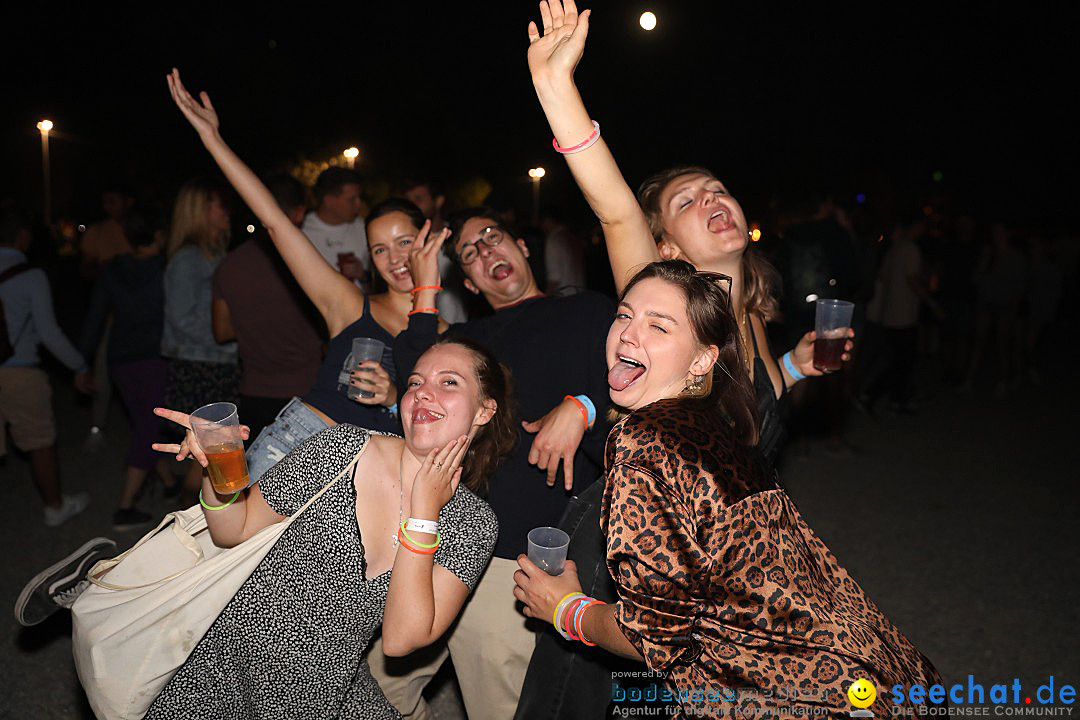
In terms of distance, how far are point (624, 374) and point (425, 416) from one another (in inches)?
30.0

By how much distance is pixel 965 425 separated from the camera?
898cm

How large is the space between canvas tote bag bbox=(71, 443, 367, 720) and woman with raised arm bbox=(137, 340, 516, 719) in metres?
0.11

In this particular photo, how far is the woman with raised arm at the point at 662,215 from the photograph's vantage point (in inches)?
87.6

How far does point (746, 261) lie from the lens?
2955 millimetres

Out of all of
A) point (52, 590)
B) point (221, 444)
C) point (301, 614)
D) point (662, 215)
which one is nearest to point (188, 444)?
point (221, 444)

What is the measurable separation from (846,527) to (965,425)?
424 cm

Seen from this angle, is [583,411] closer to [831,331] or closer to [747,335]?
[747,335]

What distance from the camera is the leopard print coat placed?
1639mm

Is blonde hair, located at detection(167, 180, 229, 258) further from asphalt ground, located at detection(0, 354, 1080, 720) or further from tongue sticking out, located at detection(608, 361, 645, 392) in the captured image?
tongue sticking out, located at detection(608, 361, 645, 392)

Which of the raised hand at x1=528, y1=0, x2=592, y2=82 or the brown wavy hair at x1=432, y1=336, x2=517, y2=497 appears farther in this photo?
the brown wavy hair at x1=432, y1=336, x2=517, y2=497

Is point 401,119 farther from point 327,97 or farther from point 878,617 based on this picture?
point 878,617

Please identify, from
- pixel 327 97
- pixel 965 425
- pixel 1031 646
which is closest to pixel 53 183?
pixel 327 97

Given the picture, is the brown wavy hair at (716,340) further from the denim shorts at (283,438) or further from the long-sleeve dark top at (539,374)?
the denim shorts at (283,438)

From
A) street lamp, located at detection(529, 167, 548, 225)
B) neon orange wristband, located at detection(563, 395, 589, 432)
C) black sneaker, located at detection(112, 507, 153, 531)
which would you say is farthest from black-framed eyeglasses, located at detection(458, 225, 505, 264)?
street lamp, located at detection(529, 167, 548, 225)
